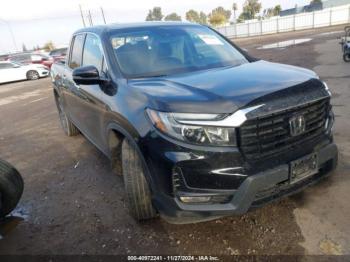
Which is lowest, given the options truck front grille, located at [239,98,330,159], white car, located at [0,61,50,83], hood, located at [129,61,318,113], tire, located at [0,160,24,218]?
white car, located at [0,61,50,83]

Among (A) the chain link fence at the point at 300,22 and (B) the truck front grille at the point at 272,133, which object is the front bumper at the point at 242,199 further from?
(A) the chain link fence at the point at 300,22

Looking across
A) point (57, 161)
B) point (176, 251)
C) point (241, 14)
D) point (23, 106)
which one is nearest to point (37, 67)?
point (23, 106)

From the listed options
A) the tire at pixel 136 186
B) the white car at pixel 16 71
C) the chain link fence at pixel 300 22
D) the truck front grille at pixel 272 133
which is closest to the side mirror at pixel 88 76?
the tire at pixel 136 186

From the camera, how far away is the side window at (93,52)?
3687 millimetres

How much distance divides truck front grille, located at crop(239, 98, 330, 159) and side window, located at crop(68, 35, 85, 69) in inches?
118

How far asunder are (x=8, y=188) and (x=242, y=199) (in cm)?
222

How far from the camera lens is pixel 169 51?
3.68 metres

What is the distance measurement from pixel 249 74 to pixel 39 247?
246cm

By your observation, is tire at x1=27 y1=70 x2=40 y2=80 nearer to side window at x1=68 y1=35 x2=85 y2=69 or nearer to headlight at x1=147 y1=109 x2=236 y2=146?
side window at x1=68 y1=35 x2=85 y2=69

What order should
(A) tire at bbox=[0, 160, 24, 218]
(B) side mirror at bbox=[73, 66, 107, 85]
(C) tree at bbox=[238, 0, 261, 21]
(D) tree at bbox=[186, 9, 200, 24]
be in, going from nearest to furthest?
(A) tire at bbox=[0, 160, 24, 218] < (B) side mirror at bbox=[73, 66, 107, 85] < (C) tree at bbox=[238, 0, 261, 21] < (D) tree at bbox=[186, 9, 200, 24]

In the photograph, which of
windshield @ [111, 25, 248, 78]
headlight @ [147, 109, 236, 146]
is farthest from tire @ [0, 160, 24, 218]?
headlight @ [147, 109, 236, 146]

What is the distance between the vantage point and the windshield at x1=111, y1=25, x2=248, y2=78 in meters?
3.39

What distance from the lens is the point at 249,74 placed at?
298 centimetres

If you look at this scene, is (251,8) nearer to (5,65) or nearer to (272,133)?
(5,65)
